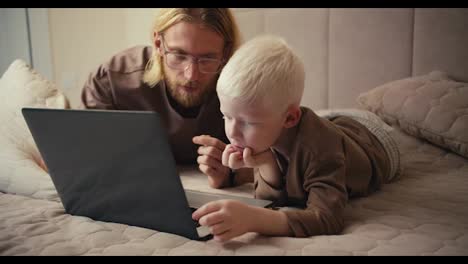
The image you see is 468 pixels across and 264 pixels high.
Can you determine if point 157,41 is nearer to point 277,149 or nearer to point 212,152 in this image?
point 212,152

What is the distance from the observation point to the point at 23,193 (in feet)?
3.80

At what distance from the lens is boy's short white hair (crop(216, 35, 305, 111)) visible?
0.88 m

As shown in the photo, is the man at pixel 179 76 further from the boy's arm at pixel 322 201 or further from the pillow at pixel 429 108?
the pillow at pixel 429 108

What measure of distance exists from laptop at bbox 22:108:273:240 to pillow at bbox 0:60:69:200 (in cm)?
22

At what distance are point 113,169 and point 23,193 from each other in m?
0.46

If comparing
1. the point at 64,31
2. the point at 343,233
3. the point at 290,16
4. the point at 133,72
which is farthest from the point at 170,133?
the point at 64,31

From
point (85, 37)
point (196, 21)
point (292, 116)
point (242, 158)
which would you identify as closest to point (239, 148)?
point (242, 158)

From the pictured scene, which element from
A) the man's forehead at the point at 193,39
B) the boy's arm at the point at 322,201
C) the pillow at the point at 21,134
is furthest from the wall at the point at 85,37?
the boy's arm at the point at 322,201

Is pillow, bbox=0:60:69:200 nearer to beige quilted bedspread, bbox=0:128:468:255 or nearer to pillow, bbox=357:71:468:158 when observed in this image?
beige quilted bedspread, bbox=0:128:468:255

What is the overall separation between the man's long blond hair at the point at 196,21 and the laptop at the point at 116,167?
580 mm

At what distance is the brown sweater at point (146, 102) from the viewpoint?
1474mm

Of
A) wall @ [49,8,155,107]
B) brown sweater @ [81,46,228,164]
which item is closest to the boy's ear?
brown sweater @ [81,46,228,164]
